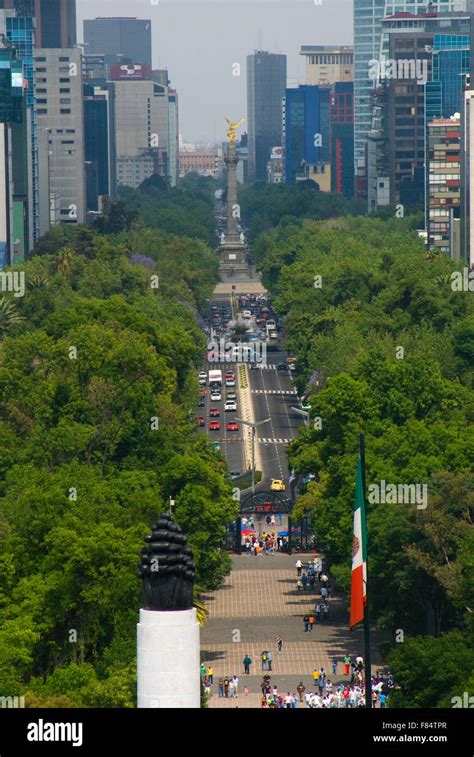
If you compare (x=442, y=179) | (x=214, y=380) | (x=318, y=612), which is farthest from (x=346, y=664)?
(x=442, y=179)

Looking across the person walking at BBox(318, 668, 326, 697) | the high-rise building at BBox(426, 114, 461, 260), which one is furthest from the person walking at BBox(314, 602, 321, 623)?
the high-rise building at BBox(426, 114, 461, 260)

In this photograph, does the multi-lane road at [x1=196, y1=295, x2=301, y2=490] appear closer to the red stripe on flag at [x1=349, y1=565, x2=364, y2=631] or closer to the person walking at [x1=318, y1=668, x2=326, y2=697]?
the person walking at [x1=318, y1=668, x2=326, y2=697]

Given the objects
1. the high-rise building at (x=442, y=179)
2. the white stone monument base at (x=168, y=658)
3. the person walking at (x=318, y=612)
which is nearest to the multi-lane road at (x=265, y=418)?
the person walking at (x=318, y=612)

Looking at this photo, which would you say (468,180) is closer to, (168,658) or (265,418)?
(265,418)

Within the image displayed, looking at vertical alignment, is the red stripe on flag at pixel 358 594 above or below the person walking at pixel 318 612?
above

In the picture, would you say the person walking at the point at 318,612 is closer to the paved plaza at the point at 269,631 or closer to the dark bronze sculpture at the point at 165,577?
the paved plaza at the point at 269,631

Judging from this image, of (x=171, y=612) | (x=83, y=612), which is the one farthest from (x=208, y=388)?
(x=171, y=612)
